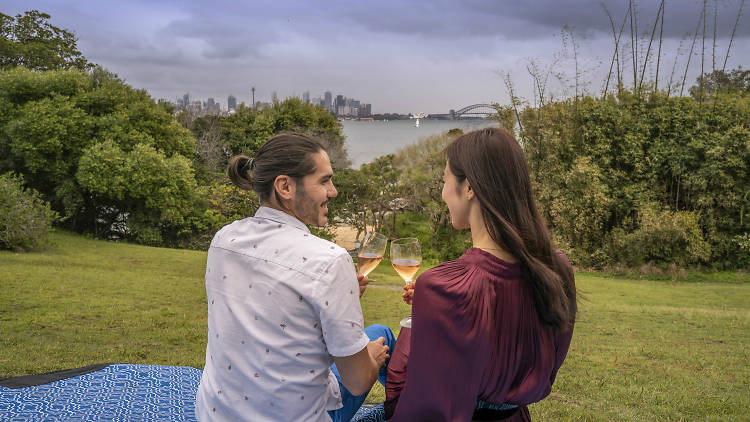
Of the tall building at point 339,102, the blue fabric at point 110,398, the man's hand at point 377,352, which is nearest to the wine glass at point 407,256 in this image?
the man's hand at point 377,352

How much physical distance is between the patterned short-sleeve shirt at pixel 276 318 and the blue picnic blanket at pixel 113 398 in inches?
35.4

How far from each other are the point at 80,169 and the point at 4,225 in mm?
6886

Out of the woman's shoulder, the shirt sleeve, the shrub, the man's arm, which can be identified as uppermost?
the woman's shoulder

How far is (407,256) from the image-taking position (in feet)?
7.72

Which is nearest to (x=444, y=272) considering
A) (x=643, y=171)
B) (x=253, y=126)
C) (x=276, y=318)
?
(x=276, y=318)

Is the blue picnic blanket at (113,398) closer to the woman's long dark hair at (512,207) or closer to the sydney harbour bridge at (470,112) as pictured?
the woman's long dark hair at (512,207)

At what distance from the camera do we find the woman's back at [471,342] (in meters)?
1.59

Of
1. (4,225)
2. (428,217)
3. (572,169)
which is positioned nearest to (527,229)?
(4,225)

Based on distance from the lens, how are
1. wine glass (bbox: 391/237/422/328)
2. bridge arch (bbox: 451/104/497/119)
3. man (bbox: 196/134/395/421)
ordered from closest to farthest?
man (bbox: 196/134/395/421) < wine glass (bbox: 391/237/422/328) < bridge arch (bbox: 451/104/497/119)

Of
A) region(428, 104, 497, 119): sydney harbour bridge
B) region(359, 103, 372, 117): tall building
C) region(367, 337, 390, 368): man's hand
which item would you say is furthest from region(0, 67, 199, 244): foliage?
region(359, 103, 372, 117): tall building

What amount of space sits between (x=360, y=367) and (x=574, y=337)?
670 cm

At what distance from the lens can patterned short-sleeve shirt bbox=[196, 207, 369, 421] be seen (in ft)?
5.52

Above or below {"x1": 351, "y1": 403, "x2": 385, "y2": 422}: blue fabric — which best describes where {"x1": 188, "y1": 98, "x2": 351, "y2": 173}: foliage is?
above

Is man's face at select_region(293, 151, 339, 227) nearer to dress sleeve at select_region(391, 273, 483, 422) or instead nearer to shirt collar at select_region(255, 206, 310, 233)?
shirt collar at select_region(255, 206, 310, 233)
